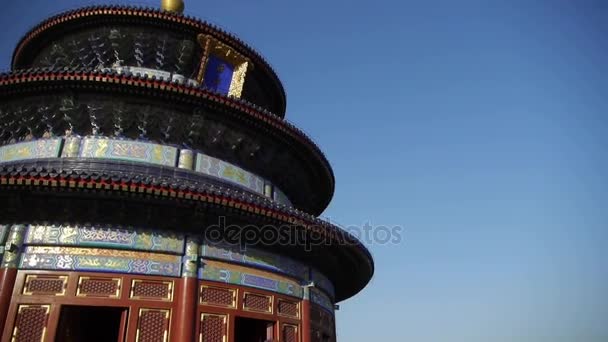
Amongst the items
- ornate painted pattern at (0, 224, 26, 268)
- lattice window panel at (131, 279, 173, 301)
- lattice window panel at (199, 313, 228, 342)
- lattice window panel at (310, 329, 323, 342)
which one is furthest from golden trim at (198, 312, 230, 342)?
ornate painted pattern at (0, 224, 26, 268)

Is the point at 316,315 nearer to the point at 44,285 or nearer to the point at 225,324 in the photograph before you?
the point at 225,324

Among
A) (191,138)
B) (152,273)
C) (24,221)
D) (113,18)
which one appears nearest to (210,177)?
(191,138)

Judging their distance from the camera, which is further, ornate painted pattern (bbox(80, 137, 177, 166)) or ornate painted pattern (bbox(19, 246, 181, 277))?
ornate painted pattern (bbox(80, 137, 177, 166))

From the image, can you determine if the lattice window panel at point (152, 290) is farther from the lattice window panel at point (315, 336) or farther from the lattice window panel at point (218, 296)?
the lattice window panel at point (315, 336)

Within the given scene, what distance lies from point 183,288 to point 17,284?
3571 mm

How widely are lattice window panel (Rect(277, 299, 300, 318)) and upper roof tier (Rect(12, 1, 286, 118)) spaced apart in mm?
8249

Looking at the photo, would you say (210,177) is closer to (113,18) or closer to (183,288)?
(183,288)

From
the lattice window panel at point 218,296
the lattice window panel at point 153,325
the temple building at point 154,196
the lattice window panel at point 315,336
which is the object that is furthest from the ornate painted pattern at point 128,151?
the lattice window panel at point 315,336

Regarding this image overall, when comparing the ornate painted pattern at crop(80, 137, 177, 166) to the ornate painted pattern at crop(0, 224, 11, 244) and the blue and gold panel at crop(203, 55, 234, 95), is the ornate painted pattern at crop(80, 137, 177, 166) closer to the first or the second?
the ornate painted pattern at crop(0, 224, 11, 244)

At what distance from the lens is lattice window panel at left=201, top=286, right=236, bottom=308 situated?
11.0 metres

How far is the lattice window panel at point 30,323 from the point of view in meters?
9.44

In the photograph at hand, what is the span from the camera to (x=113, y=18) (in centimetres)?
1591

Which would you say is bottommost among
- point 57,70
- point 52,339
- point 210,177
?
point 52,339

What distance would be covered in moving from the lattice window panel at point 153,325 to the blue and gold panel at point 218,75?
347 inches
